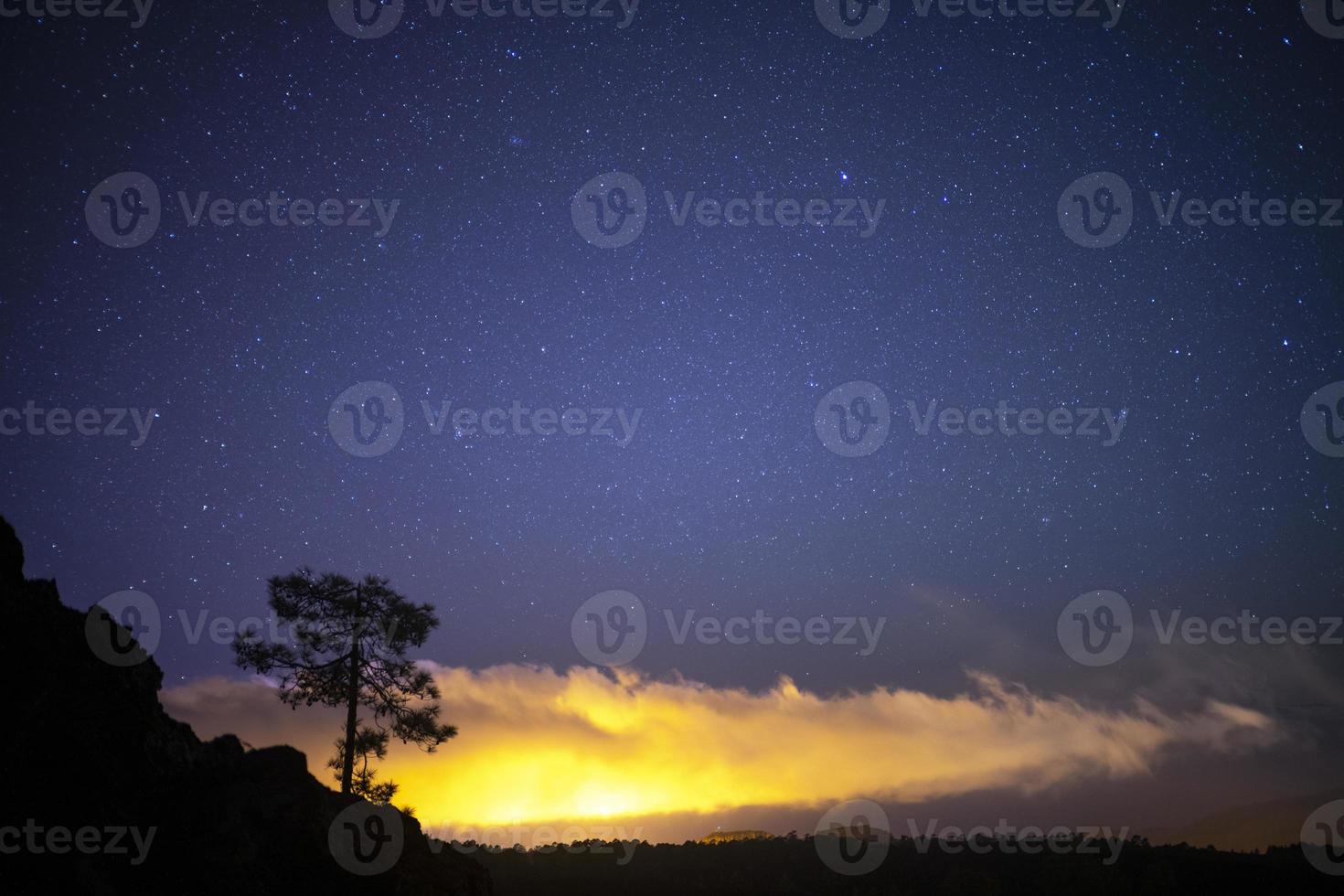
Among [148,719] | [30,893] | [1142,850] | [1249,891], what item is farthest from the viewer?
[1142,850]

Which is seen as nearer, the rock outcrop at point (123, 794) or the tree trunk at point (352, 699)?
the rock outcrop at point (123, 794)

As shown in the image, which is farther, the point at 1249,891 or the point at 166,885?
the point at 1249,891

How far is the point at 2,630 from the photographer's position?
11.9m

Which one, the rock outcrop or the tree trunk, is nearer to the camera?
the rock outcrop

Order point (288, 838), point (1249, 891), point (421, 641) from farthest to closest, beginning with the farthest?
1. point (1249, 891)
2. point (421, 641)
3. point (288, 838)

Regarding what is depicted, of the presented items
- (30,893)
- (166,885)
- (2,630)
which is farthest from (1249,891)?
(2,630)

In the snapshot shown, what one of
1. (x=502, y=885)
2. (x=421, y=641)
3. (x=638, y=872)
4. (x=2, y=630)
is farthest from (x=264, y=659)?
(x=638, y=872)

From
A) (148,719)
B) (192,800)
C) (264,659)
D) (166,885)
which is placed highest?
(264,659)

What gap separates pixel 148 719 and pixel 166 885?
9.92ft

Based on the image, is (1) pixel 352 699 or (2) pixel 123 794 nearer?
(2) pixel 123 794

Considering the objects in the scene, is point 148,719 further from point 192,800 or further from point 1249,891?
point 1249,891

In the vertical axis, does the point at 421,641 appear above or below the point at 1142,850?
above

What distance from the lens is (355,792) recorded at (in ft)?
62.2

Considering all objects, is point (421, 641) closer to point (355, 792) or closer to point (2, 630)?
point (355, 792)
